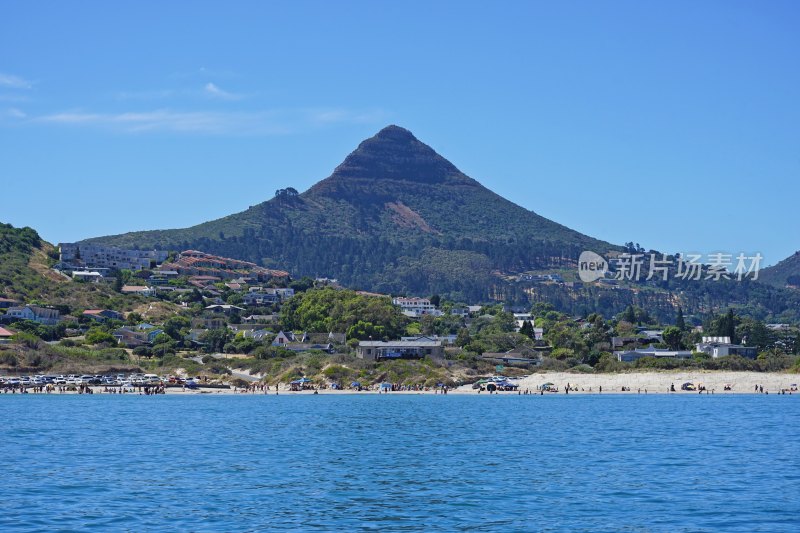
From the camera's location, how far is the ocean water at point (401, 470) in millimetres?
28812

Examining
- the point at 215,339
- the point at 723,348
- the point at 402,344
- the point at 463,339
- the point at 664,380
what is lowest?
the point at 664,380

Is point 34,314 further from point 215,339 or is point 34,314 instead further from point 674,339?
point 674,339

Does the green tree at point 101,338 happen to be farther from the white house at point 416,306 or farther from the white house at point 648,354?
the white house at point 416,306

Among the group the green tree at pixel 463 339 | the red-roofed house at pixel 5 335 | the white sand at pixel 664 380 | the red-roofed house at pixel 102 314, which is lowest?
the white sand at pixel 664 380

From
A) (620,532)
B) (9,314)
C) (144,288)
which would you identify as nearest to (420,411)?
(620,532)

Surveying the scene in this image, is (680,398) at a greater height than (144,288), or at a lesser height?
lesser

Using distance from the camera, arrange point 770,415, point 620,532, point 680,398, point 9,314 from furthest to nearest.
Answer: point 9,314 → point 680,398 → point 770,415 → point 620,532

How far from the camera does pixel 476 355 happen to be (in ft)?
364

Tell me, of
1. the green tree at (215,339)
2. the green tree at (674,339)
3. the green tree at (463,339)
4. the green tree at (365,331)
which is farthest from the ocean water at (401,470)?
the green tree at (674,339)

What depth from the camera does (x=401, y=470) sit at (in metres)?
38.9

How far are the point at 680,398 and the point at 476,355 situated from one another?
28.1 metres

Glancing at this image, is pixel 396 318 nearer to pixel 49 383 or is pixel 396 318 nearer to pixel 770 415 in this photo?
pixel 49 383

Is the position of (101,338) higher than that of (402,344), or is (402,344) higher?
(402,344)

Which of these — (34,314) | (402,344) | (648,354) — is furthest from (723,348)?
(34,314)
